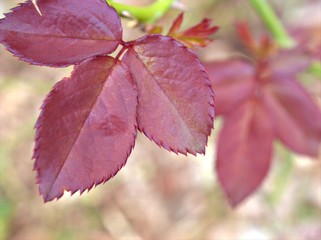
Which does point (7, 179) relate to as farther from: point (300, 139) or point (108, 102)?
point (108, 102)

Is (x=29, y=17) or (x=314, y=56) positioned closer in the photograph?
(x=29, y=17)

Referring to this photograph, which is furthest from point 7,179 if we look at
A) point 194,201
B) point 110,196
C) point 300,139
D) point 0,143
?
point 300,139

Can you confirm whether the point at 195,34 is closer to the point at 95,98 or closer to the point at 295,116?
the point at 95,98

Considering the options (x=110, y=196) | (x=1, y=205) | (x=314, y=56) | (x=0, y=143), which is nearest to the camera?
(x=314, y=56)

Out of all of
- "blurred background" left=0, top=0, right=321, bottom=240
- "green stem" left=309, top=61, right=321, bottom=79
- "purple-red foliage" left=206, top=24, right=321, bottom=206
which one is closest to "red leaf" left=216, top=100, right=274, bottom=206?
"purple-red foliage" left=206, top=24, right=321, bottom=206

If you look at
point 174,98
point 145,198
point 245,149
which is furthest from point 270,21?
point 145,198

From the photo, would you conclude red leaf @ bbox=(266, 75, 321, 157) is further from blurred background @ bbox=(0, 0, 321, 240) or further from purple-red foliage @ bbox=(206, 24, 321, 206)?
blurred background @ bbox=(0, 0, 321, 240)

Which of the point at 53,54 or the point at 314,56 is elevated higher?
the point at 53,54

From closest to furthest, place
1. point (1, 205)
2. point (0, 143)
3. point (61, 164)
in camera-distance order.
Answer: point (61, 164) → point (1, 205) → point (0, 143)
